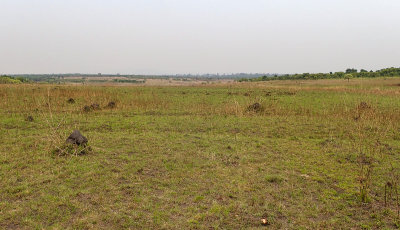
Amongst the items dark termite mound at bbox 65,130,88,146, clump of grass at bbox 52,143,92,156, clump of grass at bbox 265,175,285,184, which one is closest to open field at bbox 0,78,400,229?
clump of grass at bbox 265,175,285,184

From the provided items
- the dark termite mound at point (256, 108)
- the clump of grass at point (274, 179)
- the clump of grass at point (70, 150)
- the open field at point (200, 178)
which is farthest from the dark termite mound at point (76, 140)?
the dark termite mound at point (256, 108)

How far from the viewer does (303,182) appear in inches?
228

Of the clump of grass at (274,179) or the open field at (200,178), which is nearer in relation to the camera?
the open field at (200,178)

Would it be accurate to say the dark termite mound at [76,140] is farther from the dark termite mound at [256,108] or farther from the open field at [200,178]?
the dark termite mound at [256,108]

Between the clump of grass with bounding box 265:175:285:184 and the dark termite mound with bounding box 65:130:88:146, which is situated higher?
the dark termite mound with bounding box 65:130:88:146

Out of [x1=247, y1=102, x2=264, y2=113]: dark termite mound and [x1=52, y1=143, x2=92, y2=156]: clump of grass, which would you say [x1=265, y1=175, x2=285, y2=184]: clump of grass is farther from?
Answer: [x1=247, y1=102, x2=264, y2=113]: dark termite mound

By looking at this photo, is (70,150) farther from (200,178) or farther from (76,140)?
(200,178)

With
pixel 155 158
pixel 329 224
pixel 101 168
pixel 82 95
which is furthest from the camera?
pixel 82 95

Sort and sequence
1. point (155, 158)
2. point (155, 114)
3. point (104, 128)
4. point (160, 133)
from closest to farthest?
point (155, 158) → point (160, 133) → point (104, 128) → point (155, 114)

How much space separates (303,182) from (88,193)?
4.42 metres

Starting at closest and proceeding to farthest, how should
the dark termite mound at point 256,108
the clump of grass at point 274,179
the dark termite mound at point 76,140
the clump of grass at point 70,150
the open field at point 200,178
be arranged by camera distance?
the open field at point 200,178
the clump of grass at point 274,179
the clump of grass at point 70,150
the dark termite mound at point 76,140
the dark termite mound at point 256,108

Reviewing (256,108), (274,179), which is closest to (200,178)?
(274,179)

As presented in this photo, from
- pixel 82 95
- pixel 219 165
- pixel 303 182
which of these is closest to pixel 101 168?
pixel 219 165

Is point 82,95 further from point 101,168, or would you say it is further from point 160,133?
point 101,168
